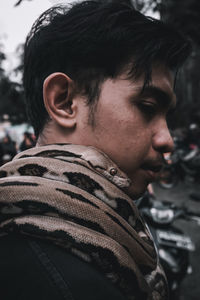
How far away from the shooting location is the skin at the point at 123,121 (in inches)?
41.8

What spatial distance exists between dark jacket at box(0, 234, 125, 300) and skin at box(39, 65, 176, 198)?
1.71ft

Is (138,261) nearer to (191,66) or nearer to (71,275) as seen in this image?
(71,275)

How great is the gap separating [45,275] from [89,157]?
0.47 metres

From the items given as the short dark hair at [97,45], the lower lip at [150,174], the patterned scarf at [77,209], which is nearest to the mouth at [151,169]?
the lower lip at [150,174]

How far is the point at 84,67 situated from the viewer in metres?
1.11

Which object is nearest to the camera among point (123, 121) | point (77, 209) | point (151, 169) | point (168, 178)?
point (77, 209)

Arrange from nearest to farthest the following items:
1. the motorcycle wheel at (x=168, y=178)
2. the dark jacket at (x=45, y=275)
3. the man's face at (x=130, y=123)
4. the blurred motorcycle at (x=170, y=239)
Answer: the dark jacket at (x=45, y=275)
the man's face at (x=130, y=123)
the blurred motorcycle at (x=170, y=239)
the motorcycle wheel at (x=168, y=178)

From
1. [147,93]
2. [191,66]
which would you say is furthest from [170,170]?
[191,66]

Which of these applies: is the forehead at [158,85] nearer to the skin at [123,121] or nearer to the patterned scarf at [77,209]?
the skin at [123,121]

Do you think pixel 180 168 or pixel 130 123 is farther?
pixel 180 168

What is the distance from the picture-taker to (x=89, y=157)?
3.12ft

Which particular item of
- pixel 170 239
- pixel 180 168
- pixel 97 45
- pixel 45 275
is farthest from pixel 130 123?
pixel 180 168

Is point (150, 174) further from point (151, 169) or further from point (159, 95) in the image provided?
point (159, 95)

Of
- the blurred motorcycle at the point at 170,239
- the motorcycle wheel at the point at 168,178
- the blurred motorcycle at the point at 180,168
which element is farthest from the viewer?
the motorcycle wheel at the point at 168,178
